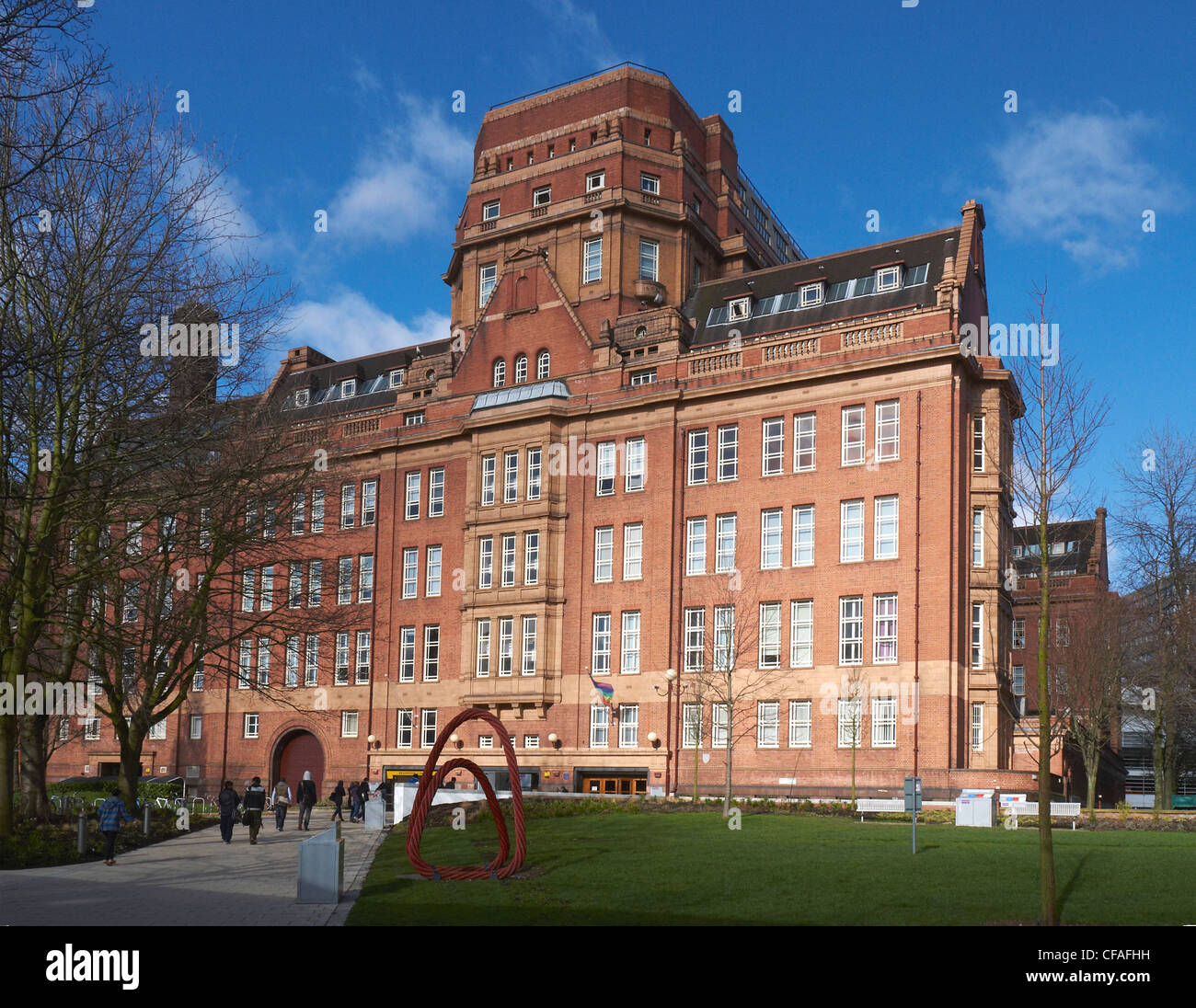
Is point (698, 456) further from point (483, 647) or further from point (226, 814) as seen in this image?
point (226, 814)

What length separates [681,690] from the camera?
161 feet

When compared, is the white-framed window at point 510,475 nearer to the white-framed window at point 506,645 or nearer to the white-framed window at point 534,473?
the white-framed window at point 534,473

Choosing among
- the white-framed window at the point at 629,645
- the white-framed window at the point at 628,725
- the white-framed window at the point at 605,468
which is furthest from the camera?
the white-framed window at the point at 605,468

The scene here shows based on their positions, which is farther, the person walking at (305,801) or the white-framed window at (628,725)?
the white-framed window at (628,725)

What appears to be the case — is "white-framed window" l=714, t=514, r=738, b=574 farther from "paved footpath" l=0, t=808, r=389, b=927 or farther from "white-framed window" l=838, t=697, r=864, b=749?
"paved footpath" l=0, t=808, r=389, b=927

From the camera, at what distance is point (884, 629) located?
45.7 m

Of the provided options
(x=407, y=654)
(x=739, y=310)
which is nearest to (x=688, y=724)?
(x=407, y=654)

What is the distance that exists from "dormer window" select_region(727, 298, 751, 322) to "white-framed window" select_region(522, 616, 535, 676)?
15.3 m

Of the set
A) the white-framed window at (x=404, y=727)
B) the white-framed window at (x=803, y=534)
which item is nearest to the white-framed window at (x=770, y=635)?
the white-framed window at (x=803, y=534)

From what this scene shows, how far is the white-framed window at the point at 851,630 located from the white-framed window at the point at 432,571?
19.1 metres

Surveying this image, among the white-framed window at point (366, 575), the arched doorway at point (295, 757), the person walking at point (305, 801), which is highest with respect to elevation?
the white-framed window at point (366, 575)

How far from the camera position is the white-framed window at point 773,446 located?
162ft

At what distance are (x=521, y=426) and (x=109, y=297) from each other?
30.9m

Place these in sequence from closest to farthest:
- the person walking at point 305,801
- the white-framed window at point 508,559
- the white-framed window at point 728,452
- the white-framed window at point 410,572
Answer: the person walking at point 305,801
the white-framed window at point 728,452
the white-framed window at point 508,559
the white-framed window at point 410,572
